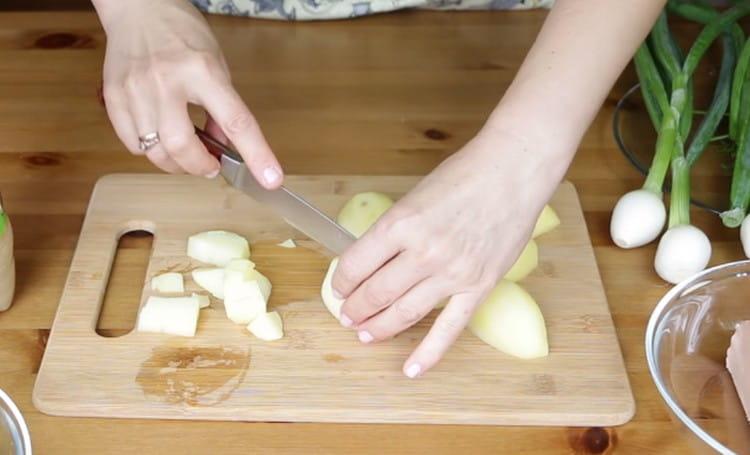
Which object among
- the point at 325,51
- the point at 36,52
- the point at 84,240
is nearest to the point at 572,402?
the point at 84,240

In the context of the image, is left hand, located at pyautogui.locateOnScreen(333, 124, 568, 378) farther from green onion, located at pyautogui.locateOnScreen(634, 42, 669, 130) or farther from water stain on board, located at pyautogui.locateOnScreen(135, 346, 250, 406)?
green onion, located at pyautogui.locateOnScreen(634, 42, 669, 130)

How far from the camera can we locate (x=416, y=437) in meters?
1.15

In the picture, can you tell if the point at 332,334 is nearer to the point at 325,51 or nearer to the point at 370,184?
the point at 370,184

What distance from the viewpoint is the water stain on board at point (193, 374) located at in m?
1.17

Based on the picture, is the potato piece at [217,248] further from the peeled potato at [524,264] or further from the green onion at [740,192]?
the green onion at [740,192]

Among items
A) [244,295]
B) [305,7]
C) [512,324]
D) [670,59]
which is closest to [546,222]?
[512,324]

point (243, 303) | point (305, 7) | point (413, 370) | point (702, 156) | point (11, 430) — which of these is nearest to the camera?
point (11, 430)

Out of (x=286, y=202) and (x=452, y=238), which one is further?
(x=286, y=202)

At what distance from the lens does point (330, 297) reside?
4.17 ft

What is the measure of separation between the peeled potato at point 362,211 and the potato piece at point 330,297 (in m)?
0.08

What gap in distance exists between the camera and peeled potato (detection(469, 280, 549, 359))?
1.22 metres

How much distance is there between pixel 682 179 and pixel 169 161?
2.38 feet

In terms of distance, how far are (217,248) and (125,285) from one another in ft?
0.46

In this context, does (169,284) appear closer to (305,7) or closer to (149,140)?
(149,140)
